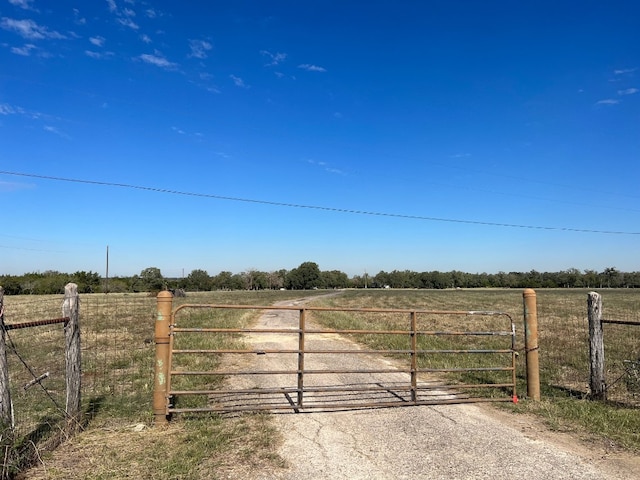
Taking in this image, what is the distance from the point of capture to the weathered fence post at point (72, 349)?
562 centimetres

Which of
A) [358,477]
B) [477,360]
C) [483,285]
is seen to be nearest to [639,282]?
[483,285]

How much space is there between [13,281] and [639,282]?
144 metres

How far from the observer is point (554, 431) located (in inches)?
222

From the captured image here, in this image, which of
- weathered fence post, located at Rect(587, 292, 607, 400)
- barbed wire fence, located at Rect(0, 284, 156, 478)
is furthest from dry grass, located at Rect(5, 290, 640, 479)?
weathered fence post, located at Rect(587, 292, 607, 400)

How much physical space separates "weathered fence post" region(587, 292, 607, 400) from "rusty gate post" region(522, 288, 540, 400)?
851 millimetres

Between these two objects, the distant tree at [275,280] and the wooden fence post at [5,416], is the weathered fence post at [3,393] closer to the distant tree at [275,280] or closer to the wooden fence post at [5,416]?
the wooden fence post at [5,416]

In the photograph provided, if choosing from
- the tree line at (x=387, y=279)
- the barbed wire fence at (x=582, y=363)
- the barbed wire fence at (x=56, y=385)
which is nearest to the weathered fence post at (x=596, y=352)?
the barbed wire fence at (x=582, y=363)

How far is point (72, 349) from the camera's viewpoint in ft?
18.9

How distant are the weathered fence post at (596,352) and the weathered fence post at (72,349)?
7.62m

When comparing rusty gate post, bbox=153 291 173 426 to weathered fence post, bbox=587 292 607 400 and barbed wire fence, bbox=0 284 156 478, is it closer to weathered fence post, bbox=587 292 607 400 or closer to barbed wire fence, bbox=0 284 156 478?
barbed wire fence, bbox=0 284 156 478

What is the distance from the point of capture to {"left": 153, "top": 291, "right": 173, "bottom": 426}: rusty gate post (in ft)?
19.1

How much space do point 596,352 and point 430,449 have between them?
161 inches

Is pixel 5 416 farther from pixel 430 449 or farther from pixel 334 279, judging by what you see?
pixel 334 279

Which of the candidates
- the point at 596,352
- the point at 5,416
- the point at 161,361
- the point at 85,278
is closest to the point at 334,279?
the point at 85,278
